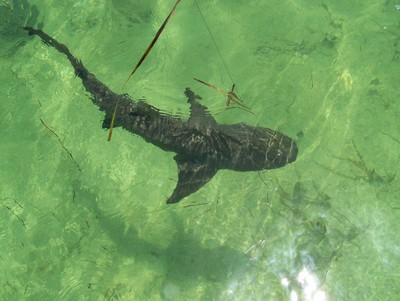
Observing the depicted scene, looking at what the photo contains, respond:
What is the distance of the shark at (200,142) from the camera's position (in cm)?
517

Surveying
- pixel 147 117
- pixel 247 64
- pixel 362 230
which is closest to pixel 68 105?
pixel 147 117

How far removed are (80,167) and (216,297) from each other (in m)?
2.42

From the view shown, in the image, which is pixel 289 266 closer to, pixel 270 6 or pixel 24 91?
pixel 270 6

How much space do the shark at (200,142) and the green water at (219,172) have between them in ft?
0.48

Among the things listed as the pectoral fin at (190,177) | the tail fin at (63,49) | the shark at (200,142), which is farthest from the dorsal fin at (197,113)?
the tail fin at (63,49)

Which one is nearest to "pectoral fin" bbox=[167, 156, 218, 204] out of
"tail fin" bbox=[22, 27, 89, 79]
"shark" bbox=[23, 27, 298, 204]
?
"shark" bbox=[23, 27, 298, 204]

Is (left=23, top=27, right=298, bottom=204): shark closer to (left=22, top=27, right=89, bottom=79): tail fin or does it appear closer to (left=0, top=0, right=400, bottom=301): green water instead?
(left=0, top=0, right=400, bottom=301): green water

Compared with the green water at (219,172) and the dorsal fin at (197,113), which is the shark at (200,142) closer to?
the dorsal fin at (197,113)

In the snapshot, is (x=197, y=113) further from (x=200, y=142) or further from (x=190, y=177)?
(x=190, y=177)

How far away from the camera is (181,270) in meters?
4.80

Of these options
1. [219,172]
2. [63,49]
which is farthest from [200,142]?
[63,49]

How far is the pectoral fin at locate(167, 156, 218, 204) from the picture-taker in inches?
199

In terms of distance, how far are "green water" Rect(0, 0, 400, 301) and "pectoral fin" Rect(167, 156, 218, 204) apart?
4.4 inches

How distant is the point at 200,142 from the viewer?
5207mm
